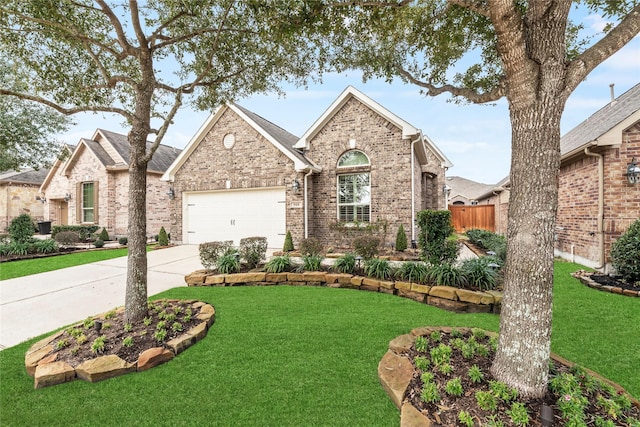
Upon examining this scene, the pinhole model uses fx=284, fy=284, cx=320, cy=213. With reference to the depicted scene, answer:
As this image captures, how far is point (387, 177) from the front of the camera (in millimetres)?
10047

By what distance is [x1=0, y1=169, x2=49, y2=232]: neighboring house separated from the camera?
19.0m

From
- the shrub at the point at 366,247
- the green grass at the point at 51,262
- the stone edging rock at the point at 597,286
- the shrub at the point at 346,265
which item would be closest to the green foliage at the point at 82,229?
the green grass at the point at 51,262

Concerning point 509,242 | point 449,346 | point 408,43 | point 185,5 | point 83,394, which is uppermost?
point 185,5

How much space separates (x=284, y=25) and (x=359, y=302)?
412 cm

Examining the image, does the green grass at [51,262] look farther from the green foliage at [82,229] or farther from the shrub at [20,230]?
the green foliage at [82,229]

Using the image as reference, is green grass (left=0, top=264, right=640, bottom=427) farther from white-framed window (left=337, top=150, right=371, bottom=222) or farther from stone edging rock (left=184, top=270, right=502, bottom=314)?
white-framed window (left=337, top=150, right=371, bottom=222)

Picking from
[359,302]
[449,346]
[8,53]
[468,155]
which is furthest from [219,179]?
[468,155]

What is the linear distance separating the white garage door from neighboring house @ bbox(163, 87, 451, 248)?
4 cm

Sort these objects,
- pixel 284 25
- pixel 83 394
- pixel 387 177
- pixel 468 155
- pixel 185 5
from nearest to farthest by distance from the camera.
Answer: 1. pixel 83 394
2. pixel 284 25
3. pixel 185 5
4. pixel 387 177
5. pixel 468 155

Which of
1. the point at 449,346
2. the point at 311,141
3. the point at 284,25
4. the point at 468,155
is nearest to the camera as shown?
the point at 449,346

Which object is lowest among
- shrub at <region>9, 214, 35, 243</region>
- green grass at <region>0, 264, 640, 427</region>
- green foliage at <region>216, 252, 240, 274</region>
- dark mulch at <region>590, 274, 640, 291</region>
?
green grass at <region>0, 264, 640, 427</region>

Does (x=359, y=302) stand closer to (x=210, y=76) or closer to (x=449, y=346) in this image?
(x=449, y=346)

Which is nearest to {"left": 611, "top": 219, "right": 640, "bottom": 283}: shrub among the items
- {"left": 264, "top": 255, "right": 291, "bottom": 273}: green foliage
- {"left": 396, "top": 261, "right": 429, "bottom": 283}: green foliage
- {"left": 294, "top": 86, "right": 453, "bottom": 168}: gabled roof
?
{"left": 396, "top": 261, "right": 429, "bottom": 283}: green foliage

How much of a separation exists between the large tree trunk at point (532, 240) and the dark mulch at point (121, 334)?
140 inches
